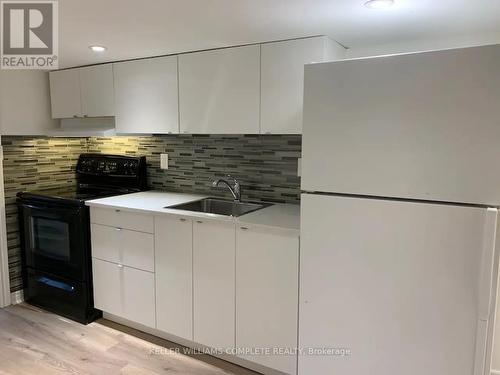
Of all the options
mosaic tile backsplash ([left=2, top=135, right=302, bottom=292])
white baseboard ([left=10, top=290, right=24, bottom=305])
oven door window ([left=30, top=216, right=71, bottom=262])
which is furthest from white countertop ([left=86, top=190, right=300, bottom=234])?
white baseboard ([left=10, top=290, right=24, bottom=305])

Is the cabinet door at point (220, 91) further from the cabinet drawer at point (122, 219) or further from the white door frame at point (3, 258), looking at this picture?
the white door frame at point (3, 258)

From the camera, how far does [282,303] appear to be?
2057 mm

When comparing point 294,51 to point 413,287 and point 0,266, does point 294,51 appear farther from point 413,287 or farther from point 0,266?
point 0,266

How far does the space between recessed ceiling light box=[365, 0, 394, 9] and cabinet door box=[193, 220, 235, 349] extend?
1.30m

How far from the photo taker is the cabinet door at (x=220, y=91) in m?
2.33

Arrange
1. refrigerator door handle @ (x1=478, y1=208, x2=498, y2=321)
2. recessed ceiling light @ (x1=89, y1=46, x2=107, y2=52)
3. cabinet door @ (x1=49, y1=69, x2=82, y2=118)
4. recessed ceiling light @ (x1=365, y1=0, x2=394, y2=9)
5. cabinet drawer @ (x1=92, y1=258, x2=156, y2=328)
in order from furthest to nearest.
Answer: cabinet door @ (x1=49, y1=69, x2=82, y2=118) < cabinet drawer @ (x1=92, y1=258, x2=156, y2=328) < recessed ceiling light @ (x1=89, y1=46, x2=107, y2=52) < recessed ceiling light @ (x1=365, y1=0, x2=394, y2=9) < refrigerator door handle @ (x1=478, y1=208, x2=498, y2=321)

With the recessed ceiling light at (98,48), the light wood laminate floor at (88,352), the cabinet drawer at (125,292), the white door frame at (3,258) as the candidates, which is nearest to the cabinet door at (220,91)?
the recessed ceiling light at (98,48)

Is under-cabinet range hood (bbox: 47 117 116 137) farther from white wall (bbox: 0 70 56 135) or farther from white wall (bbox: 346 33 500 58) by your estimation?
white wall (bbox: 346 33 500 58)

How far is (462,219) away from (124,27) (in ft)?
6.14

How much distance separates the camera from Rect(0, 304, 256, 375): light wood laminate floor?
7.52ft

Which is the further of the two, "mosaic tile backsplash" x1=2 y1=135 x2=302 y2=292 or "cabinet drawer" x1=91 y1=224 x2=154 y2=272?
"mosaic tile backsplash" x1=2 y1=135 x2=302 y2=292

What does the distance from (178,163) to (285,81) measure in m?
1.31

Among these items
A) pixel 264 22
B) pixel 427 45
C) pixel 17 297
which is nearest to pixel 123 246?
pixel 17 297

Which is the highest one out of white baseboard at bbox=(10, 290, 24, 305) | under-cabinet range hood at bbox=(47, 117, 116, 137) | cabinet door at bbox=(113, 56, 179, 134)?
cabinet door at bbox=(113, 56, 179, 134)
